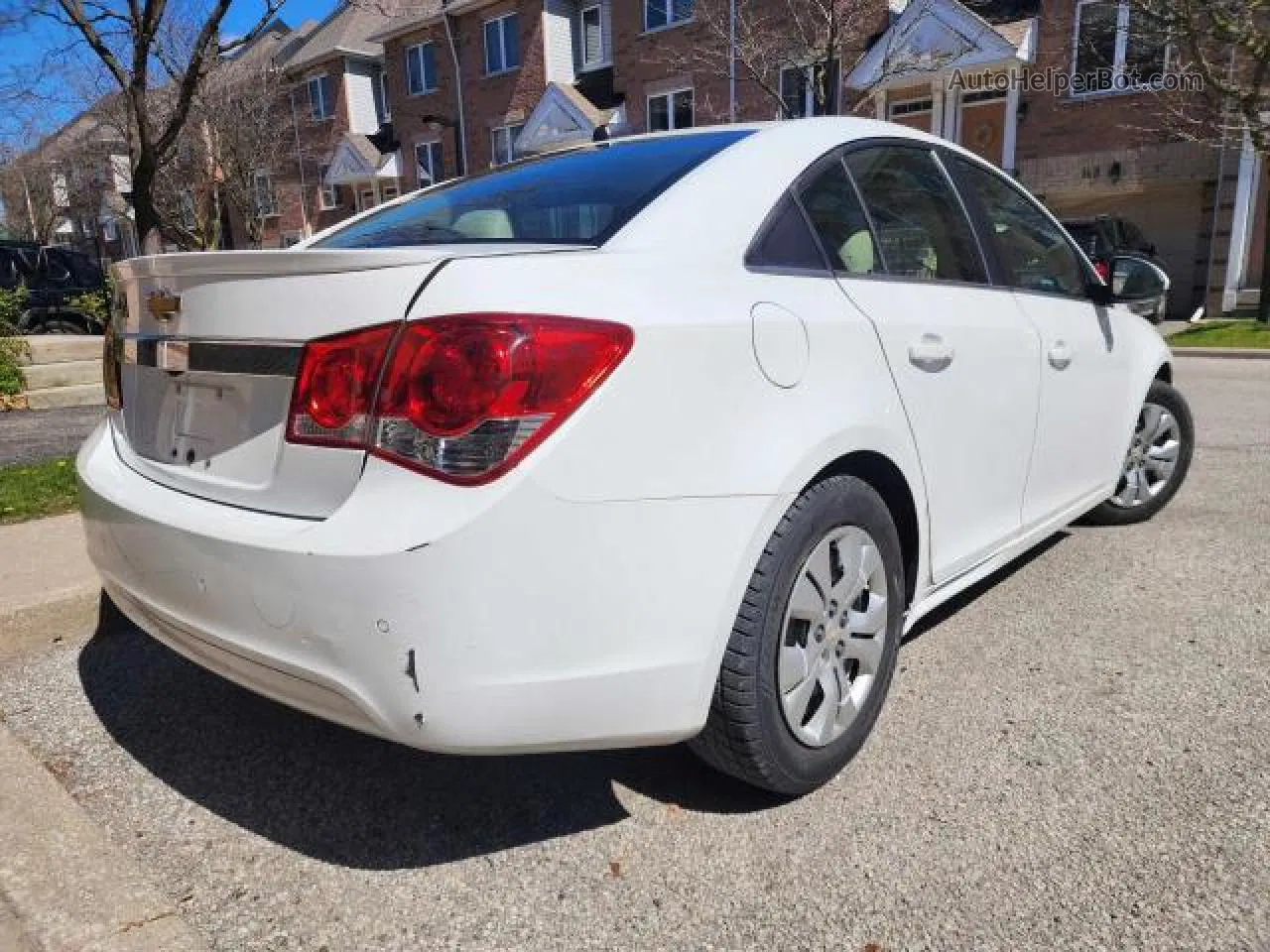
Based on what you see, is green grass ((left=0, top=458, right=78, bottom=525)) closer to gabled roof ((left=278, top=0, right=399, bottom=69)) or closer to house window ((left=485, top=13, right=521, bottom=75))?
house window ((left=485, top=13, right=521, bottom=75))

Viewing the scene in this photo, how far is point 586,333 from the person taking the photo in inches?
70.0

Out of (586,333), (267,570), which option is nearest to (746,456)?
(586,333)

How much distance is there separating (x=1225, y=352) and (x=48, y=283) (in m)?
16.7

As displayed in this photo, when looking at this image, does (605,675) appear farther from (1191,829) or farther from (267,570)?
(1191,829)

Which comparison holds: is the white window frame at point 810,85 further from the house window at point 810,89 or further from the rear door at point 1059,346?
the rear door at point 1059,346

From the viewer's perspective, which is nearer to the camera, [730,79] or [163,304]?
[163,304]

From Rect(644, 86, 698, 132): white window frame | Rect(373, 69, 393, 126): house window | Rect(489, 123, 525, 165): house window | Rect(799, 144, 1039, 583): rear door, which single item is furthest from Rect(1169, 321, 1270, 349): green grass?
Rect(373, 69, 393, 126): house window

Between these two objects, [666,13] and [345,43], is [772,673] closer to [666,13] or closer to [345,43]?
[666,13]

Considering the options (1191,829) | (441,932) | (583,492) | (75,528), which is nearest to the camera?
(583,492)

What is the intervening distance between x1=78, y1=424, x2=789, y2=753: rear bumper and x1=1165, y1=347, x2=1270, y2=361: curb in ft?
42.2

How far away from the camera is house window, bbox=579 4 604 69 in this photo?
24.1 metres

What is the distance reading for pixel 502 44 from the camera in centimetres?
2555

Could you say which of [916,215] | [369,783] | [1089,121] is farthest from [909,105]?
[369,783]

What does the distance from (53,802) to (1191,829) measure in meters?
2.66
